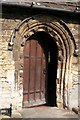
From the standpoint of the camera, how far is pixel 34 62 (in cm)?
1005

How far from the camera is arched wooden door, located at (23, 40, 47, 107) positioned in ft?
32.6

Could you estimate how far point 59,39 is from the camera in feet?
32.6

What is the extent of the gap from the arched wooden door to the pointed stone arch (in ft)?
1.59

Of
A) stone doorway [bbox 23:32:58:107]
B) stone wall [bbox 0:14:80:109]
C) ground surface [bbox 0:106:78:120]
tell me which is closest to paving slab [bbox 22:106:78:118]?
ground surface [bbox 0:106:78:120]

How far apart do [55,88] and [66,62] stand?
926 mm

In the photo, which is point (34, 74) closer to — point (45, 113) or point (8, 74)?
point (8, 74)

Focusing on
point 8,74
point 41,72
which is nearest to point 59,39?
point 41,72

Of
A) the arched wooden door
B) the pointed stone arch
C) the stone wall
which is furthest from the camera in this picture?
the arched wooden door

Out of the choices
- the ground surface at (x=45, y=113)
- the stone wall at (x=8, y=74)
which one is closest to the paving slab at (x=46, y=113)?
the ground surface at (x=45, y=113)

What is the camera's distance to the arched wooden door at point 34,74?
9.95 m

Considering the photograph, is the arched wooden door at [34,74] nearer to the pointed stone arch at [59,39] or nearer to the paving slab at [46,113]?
the paving slab at [46,113]

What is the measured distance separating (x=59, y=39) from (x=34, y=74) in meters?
1.34

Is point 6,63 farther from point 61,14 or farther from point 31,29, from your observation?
point 61,14

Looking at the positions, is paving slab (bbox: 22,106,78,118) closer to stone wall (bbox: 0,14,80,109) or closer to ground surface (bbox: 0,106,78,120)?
ground surface (bbox: 0,106,78,120)
